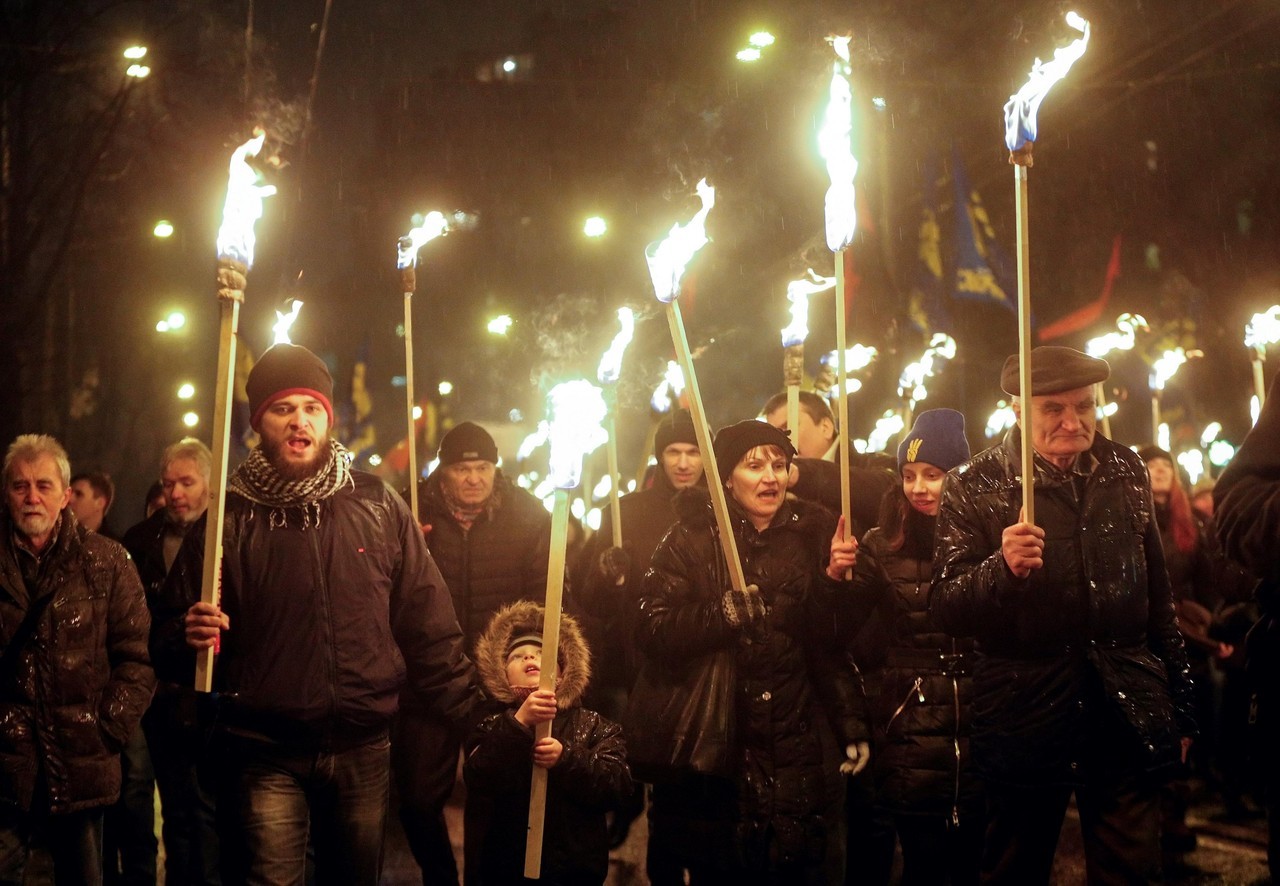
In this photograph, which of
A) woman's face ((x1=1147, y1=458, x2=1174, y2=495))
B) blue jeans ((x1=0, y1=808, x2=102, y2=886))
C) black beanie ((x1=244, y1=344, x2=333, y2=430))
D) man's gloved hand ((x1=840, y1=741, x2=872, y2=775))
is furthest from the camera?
woman's face ((x1=1147, y1=458, x2=1174, y2=495))

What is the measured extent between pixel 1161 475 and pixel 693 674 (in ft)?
14.7

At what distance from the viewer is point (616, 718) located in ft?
26.2

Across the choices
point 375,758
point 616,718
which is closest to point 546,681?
point 375,758

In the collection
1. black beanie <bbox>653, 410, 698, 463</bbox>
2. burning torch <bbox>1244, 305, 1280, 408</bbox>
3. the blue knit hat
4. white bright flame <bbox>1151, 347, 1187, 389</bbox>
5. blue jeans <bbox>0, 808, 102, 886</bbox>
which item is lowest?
blue jeans <bbox>0, 808, 102, 886</bbox>

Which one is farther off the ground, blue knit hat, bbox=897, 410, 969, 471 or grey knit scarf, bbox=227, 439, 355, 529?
blue knit hat, bbox=897, 410, 969, 471

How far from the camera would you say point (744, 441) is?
17.6 feet

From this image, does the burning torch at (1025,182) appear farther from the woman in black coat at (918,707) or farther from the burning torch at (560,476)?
the burning torch at (560,476)

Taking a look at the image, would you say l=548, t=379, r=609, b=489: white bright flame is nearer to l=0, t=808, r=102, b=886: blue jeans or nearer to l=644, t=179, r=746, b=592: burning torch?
l=644, t=179, r=746, b=592: burning torch

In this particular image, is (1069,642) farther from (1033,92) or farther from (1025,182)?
(1033,92)

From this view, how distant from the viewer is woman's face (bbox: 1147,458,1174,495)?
8070mm

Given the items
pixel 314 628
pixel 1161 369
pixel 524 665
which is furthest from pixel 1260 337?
pixel 314 628

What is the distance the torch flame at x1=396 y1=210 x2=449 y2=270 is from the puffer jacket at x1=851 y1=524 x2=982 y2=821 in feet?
9.94

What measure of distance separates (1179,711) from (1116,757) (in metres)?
0.35

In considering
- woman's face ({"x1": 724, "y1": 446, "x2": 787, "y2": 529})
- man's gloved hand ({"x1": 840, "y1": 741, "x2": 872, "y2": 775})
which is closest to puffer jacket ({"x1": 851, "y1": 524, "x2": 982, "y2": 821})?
man's gloved hand ({"x1": 840, "y1": 741, "x2": 872, "y2": 775})
